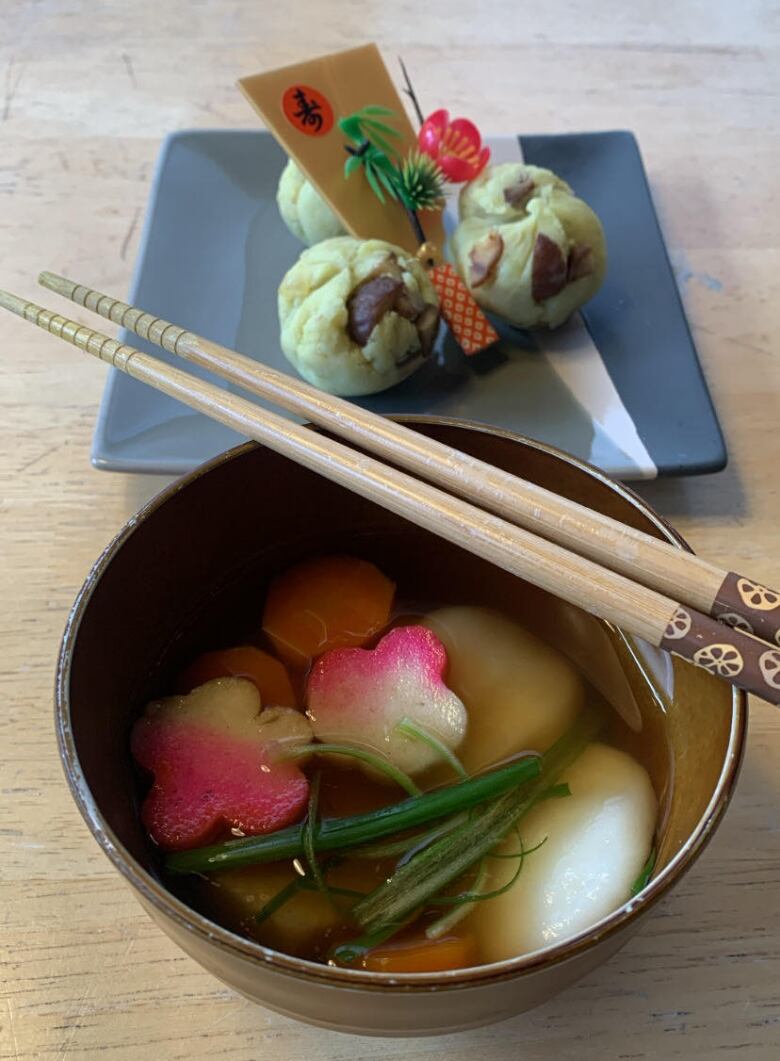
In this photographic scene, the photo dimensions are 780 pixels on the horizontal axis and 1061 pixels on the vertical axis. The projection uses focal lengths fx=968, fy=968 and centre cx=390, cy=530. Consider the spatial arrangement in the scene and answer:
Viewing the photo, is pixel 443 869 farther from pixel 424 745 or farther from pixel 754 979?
pixel 754 979

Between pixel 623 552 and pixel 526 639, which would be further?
pixel 526 639

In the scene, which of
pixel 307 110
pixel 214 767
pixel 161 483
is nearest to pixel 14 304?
pixel 161 483

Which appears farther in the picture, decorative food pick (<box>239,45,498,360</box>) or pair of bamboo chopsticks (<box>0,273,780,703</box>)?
decorative food pick (<box>239,45,498,360</box>)

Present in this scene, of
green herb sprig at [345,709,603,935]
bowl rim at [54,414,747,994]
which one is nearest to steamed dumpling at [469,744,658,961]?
green herb sprig at [345,709,603,935]

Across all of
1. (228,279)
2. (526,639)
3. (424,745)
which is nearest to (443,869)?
(424,745)

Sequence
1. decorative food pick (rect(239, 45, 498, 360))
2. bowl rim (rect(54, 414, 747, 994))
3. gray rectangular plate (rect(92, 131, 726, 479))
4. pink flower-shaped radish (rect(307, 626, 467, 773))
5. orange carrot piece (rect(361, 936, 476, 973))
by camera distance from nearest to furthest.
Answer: bowl rim (rect(54, 414, 747, 994))
orange carrot piece (rect(361, 936, 476, 973))
pink flower-shaped radish (rect(307, 626, 467, 773))
gray rectangular plate (rect(92, 131, 726, 479))
decorative food pick (rect(239, 45, 498, 360))

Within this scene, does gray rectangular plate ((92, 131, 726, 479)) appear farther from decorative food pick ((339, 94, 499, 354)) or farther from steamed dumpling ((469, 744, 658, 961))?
steamed dumpling ((469, 744, 658, 961))
